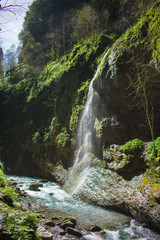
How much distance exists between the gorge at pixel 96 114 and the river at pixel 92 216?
17cm

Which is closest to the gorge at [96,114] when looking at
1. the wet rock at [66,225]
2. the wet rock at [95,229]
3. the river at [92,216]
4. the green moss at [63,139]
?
the green moss at [63,139]

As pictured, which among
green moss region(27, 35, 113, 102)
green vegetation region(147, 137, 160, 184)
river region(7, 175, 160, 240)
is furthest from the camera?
green moss region(27, 35, 113, 102)

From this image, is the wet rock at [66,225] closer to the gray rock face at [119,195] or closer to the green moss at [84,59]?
the gray rock face at [119,195]

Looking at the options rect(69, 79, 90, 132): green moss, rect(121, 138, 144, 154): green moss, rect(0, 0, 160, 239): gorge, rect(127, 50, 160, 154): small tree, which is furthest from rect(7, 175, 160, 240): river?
rect(69, 79, 90, 132): green moss

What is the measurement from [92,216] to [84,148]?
478 centimetres

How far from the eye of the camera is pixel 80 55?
50.5ft

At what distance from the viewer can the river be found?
5.13 m

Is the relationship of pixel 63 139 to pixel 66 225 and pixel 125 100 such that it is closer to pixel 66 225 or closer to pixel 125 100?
pixel 125 100

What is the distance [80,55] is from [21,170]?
38.7ft

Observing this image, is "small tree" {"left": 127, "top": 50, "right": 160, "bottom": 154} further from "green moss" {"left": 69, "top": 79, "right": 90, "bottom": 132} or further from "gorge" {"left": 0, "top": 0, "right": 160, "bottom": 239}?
"green moss" {"left": 69, "top": 79, "right": 90, "bottom": 132}

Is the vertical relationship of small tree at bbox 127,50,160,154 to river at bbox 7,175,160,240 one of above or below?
above

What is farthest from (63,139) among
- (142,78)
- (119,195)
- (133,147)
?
(142,78)

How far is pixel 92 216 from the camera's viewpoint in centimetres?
652

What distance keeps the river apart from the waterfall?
102cm
